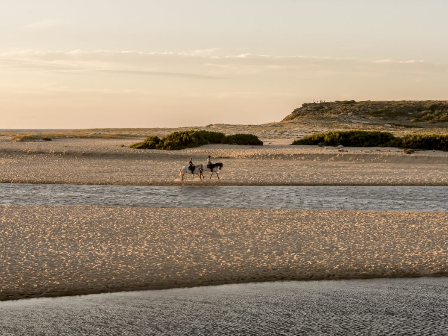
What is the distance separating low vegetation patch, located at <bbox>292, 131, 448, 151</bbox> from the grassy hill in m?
31.8

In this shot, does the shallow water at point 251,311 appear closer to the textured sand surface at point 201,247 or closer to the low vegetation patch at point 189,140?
the textured sand surface at point 201,247

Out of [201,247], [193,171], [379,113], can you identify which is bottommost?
[201,247]

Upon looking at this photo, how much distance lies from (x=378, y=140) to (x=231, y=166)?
1508 cm

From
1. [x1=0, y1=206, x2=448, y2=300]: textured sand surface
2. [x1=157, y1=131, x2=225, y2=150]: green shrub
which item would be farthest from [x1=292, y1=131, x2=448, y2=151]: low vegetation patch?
[x1=0, y1=206, x2=448, y2=300]: textured sand surface

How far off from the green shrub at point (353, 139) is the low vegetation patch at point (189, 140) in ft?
13.5

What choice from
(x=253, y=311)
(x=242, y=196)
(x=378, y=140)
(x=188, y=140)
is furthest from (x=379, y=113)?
(x=253, y=311)

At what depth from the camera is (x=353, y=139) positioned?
131 feet

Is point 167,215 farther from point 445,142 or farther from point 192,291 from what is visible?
point 445,142

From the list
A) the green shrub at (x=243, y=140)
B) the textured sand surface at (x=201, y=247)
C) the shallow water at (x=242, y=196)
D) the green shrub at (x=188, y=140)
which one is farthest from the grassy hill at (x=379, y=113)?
the textured sand surface at (x=201, y=247)

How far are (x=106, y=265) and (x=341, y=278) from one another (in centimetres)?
377

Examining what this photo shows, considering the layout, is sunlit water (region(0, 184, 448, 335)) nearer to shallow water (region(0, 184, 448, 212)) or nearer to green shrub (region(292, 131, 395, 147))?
shallow water (region(0, 184, 448, 212))

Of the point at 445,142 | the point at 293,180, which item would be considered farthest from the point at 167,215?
the point at 445,142

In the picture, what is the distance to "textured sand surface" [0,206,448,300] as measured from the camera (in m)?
8.76

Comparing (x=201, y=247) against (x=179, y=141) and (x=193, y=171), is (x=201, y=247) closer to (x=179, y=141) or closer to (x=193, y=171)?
(x=193, y=171)
